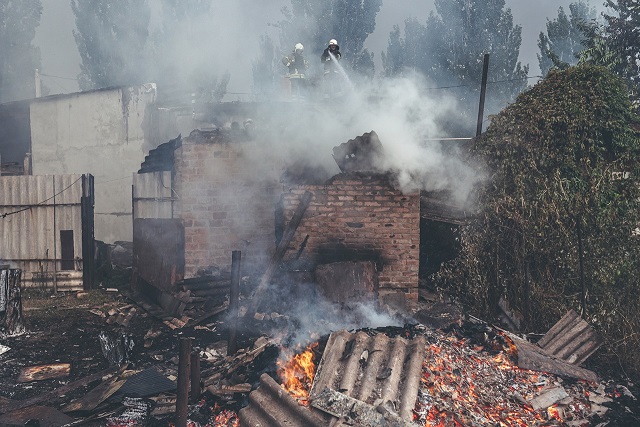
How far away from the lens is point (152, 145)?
18.2 meters

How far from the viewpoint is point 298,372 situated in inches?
211

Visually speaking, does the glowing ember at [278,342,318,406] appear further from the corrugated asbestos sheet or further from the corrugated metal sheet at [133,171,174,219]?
the corrugated metal sheet at [133,171,174,219]

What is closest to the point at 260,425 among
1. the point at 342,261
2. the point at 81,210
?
the point at 342,261

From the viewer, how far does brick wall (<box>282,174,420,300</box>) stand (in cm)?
848

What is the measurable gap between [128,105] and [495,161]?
45.1ft

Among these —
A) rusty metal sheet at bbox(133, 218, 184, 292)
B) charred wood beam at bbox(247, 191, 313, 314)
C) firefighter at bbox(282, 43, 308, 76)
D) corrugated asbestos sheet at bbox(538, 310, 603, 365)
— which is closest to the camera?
corrugated asbestos sheet at bbox(538, 310, 603, 365)

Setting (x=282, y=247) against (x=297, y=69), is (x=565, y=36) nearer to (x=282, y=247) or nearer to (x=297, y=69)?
(x=297, y=69)

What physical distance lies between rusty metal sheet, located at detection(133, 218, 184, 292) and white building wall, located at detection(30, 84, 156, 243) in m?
7.90

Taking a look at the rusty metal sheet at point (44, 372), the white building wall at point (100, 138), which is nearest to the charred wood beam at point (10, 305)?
the rusty metal sheet at point (44, 372)

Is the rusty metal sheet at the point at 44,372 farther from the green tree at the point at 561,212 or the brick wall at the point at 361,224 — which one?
the green tree at the point at 561,212

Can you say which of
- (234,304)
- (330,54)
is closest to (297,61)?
(330,54)

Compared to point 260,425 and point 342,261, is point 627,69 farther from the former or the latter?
point 260,425

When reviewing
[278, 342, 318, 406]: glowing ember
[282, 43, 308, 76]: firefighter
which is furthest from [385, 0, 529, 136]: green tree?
[278, 342, 318, 406]: glowing ember

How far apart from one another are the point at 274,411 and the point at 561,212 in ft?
17.3
